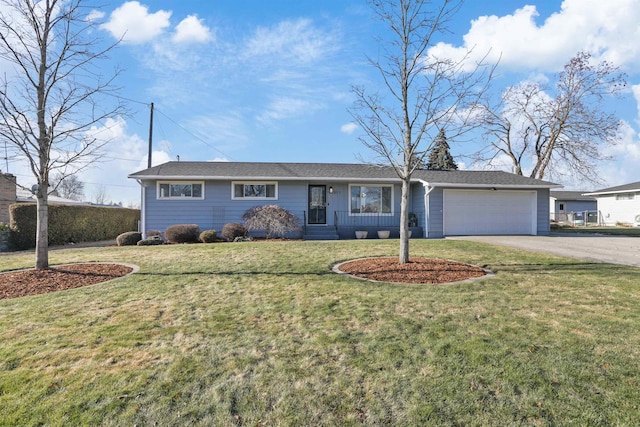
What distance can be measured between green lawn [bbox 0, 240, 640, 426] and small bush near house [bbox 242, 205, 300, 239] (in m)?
7.60

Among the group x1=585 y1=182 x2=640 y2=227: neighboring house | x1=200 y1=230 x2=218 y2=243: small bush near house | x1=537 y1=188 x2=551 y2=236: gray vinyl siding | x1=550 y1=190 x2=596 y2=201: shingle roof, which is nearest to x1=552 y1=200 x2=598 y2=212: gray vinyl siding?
x1=550 y1=190 x2=596 y2=201: shingle roof

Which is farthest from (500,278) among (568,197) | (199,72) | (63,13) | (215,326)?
(568,197)

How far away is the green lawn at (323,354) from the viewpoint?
2.28 m

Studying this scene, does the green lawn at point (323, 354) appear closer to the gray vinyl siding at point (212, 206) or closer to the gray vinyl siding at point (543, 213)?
the gray vinyl siding at point (212, 206)

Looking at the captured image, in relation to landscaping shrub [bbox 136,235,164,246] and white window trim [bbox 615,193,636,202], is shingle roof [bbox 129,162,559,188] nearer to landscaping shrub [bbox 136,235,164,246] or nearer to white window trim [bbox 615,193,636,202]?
landscaping shrub [bbox 136,235,164,246]

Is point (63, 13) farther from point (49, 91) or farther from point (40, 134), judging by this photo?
point (40, 134)

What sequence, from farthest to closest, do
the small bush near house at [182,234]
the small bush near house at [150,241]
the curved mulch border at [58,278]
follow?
the small bush near house at [182,234], the small bush near house at [150,241], the curved mulch border at [58,278]

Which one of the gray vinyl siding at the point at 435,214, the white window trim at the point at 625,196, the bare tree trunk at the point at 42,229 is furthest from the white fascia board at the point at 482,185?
the white window trim at the point at 625,196

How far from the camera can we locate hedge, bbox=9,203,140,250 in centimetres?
1270

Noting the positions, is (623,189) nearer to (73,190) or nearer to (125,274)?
(125,274)

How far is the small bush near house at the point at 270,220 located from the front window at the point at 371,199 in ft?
11.1

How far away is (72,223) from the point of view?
14.9 meters

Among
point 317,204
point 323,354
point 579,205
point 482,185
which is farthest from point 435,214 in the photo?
point 579,205

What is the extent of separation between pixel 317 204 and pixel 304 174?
169cm
